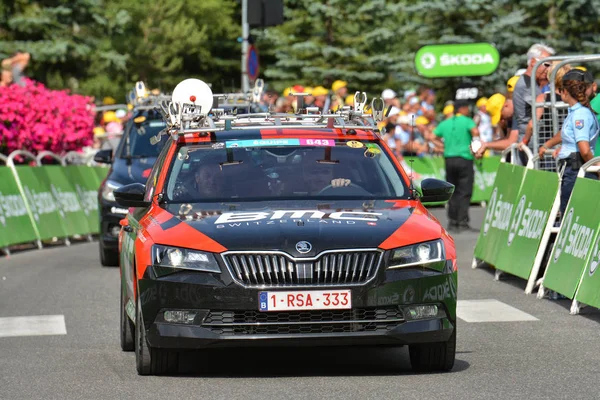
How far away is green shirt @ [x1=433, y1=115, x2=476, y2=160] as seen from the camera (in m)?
23.2

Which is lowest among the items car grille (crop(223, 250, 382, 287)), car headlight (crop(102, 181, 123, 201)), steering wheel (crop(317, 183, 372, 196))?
car headlight (crop(102, 181, 123, 201))

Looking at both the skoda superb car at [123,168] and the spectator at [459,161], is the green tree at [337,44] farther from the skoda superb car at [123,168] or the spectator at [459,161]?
the skoda superb car at [123,168]

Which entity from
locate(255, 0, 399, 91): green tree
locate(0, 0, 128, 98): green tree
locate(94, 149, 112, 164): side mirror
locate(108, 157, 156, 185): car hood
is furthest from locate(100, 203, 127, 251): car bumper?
locate(255, 0, 399, 91): green tree

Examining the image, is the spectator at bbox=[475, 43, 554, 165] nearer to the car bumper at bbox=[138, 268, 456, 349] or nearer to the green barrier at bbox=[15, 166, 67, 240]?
the green barrier at bbox=[15, 166, 67, 240]

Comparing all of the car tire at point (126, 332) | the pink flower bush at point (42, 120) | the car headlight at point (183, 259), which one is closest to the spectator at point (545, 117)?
the car tire at point (126, 332)

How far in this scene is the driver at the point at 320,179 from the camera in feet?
33.6

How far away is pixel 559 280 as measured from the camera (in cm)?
1315

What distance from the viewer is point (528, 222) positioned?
14961 mm

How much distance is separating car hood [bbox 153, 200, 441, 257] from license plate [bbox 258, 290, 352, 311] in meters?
0.23

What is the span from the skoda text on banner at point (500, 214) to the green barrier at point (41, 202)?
7481 millimetres

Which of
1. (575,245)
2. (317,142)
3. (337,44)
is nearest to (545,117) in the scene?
(575,245)

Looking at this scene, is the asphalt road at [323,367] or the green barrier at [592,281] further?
the green barrier at [592,281]

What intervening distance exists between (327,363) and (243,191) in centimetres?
121

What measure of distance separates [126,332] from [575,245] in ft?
13.2
